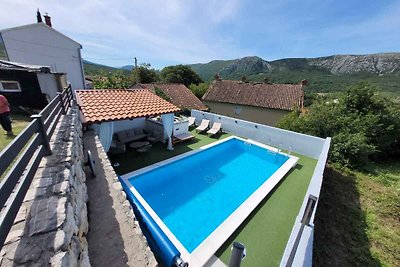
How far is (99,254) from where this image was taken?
112 inches

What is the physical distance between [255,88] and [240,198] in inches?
933

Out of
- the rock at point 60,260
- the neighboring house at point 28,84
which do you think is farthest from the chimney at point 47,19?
the rock at point 60,260

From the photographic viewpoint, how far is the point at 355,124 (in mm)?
13211

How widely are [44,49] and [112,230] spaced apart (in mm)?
22599

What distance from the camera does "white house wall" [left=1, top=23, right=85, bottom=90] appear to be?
54.6ft

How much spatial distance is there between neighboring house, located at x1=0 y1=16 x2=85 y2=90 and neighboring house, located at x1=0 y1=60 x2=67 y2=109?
523 centimetres

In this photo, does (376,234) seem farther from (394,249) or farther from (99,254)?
(99,254)

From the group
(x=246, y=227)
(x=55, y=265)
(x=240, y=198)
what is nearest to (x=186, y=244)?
(x=246, y=227)

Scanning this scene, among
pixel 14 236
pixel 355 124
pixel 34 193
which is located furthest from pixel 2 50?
pixel 355 124

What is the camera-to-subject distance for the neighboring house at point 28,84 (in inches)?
434

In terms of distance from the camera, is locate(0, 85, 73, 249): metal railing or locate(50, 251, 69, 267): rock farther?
locate(50, 251, 69, 267): rock

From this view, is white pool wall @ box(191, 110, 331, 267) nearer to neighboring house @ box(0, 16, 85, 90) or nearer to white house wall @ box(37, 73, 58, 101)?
white house wall @ box(37, 73, 58, 101)

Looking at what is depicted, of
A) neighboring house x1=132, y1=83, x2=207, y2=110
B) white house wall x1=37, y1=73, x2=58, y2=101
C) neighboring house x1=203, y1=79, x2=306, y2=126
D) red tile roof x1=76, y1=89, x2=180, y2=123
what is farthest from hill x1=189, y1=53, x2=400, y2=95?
white house wall x1=37, y1=73, x2=58, y2=101

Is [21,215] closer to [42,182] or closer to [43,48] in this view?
[42,182]
